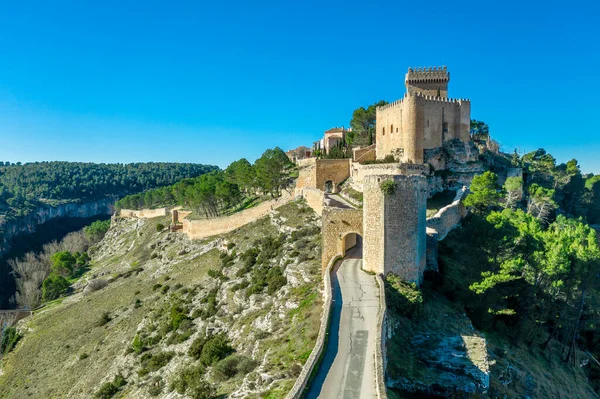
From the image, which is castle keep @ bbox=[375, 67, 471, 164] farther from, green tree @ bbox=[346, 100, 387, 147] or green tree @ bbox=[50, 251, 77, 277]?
green tree @ bbox=[50, 251, 77, 277]

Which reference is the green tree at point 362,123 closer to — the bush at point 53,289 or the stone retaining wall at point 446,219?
the stone retaining wall at point 446,219

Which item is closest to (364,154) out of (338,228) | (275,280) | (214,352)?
(275,280)

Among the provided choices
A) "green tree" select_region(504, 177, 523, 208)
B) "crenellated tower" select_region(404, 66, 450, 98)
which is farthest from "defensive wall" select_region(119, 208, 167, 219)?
"green tree" select_region(504, 177, 523, 208)

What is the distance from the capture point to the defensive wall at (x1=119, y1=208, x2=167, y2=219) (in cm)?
8081

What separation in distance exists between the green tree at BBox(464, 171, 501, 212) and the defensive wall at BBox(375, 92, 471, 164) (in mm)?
6588

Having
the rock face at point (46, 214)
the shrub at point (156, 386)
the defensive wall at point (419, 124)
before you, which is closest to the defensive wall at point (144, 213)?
the rock face at point (46, 214)

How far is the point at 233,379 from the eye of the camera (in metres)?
17.8

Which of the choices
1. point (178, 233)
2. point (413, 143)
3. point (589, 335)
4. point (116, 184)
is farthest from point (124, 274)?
point (116, 184)

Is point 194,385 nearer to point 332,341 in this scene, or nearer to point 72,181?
point 332,341

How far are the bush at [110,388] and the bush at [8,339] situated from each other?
2539 cm

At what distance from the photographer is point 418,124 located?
42.1 m

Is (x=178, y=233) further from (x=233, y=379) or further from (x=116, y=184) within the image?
(x=116, y=184)

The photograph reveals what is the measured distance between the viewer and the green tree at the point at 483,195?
3634cm

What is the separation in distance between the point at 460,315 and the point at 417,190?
7001 mm
